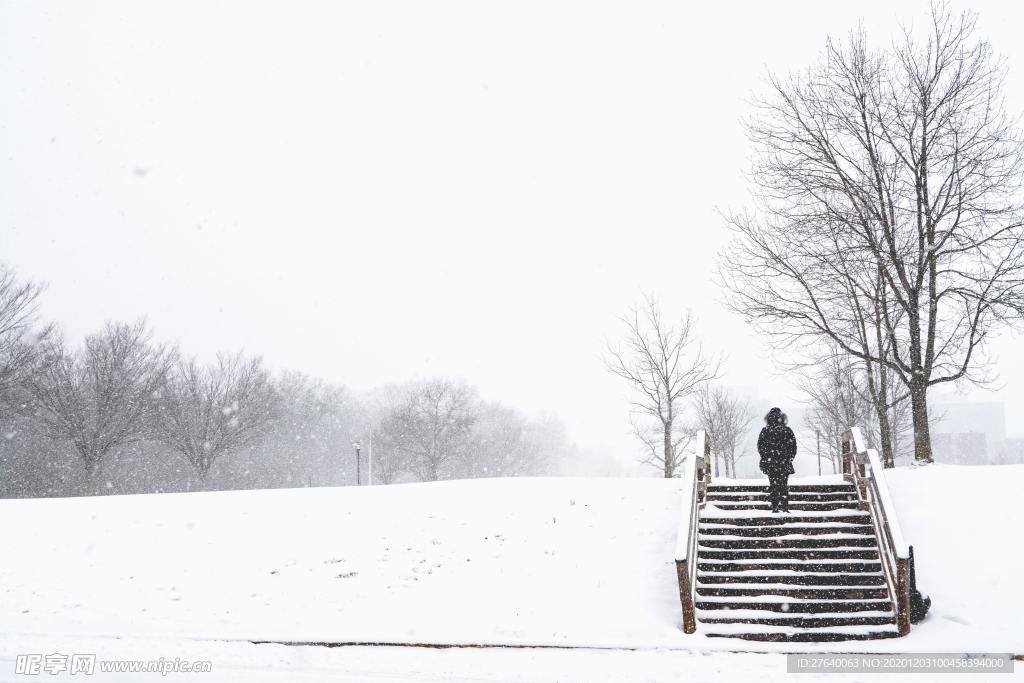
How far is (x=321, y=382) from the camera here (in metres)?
85.5

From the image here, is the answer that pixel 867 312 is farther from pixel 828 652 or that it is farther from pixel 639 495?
pixel 828 652

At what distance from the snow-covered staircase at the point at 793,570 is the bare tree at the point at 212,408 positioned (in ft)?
113

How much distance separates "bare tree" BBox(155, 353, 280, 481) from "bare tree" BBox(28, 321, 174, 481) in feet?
5.70

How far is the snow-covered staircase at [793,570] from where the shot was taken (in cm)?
933

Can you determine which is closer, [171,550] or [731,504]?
[731,504]

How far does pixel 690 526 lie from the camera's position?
10133 millimetres

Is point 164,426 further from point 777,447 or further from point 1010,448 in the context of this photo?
point 1010,448

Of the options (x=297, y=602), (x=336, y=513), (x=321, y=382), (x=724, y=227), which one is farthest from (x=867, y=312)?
(x=321, y=382)

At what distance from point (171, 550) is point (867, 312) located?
18.4m

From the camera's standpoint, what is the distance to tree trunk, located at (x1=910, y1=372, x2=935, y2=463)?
51.3ft

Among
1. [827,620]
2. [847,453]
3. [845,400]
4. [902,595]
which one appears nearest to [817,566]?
[827,620]

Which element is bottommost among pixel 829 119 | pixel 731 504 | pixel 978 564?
pixel 978 564

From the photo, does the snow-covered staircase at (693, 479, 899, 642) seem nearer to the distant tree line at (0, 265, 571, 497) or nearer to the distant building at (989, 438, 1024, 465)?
the distant tree line at (0, 265, 571, 497)

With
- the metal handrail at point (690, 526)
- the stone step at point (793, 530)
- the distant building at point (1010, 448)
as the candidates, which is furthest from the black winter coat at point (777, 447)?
the distant building at point (1010, 448)
